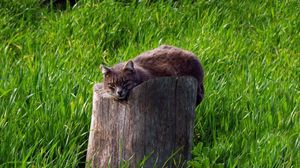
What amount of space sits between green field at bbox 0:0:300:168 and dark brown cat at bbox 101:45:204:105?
30 cm

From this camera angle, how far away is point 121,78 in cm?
416

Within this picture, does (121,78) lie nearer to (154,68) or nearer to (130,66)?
(130,66)

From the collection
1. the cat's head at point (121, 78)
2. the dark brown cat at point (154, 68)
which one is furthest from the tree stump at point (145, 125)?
the dark brown cat at point (154, 68)

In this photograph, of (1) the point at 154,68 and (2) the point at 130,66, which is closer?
(2) the point at 130,66

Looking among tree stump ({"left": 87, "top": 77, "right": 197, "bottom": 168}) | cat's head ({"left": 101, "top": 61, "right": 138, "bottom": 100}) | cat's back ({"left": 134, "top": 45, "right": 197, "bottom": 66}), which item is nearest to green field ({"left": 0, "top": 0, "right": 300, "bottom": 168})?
tree stump ({"left": 87, "top": 77, "right": 197, "bottom": 168})

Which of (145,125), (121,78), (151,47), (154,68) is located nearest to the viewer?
(145,125)

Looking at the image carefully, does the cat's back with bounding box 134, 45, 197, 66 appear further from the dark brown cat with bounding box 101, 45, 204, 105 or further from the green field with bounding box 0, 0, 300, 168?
the green field with bounding box 0, 0, 300, 168

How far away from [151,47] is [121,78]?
201cm

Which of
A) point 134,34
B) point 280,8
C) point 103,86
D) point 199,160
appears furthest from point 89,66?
point 280,8

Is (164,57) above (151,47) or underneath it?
above

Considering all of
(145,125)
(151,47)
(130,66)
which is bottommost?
(145,125)

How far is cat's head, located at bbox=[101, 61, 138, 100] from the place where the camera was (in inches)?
Answer: 157

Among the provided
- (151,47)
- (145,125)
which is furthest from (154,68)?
(151,47)

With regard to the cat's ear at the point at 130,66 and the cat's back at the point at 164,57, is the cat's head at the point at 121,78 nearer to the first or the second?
the cat's ear at the point at 130,66
